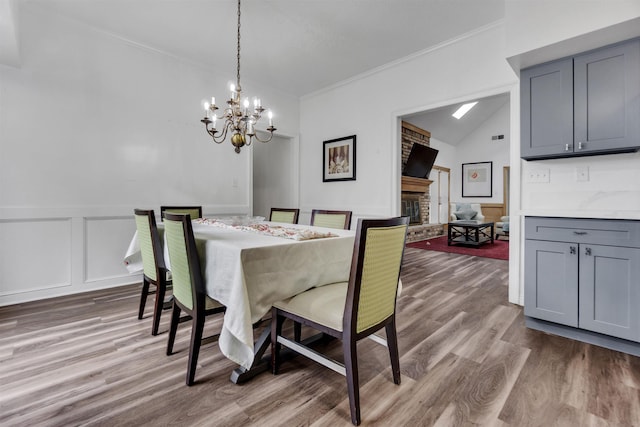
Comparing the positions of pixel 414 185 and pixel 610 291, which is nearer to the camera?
pixel 610 291

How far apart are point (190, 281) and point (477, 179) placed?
9.71m

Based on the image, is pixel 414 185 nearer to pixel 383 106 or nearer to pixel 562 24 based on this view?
pixel 383 106

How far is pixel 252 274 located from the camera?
1469 millimetres

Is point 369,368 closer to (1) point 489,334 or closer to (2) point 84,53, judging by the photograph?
(1) point 489,334

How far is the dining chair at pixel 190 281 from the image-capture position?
1.57 meters

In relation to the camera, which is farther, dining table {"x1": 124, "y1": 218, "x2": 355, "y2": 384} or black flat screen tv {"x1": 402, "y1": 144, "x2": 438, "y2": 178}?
black flat screen tv {"x1": 402, "y1": 144, "x2": 438, "y2": 178}

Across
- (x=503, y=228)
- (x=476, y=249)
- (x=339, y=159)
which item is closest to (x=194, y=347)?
(x=339, y=159)

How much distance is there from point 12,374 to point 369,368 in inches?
77.4

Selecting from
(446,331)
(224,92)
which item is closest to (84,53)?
(224,92)

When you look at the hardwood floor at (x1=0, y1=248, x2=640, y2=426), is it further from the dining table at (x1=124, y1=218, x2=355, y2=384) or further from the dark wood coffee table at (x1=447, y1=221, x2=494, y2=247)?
the dark wood coffee table at (x1=447, y1=221, x2=494, y2=247)

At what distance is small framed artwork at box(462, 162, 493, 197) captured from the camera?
30.4 ft

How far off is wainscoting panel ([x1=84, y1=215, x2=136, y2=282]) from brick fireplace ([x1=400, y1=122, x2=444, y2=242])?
5.14 metres

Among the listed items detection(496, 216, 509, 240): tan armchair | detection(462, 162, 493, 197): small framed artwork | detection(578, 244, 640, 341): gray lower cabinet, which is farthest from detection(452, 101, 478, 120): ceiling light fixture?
detection(578, 244, 640, 341): gray lower cabinet

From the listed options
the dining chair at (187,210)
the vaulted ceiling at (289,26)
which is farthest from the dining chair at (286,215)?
the vaulted ceiling at (289,26)
